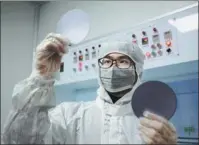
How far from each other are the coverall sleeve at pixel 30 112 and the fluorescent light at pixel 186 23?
94cm

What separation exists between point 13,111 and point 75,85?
0.26 meters

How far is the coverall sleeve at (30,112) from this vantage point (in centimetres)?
35

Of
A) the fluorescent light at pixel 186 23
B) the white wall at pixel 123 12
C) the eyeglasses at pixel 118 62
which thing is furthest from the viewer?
the white wall at pixel 123 12

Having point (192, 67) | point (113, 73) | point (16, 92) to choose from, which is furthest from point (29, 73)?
point (192, 67)

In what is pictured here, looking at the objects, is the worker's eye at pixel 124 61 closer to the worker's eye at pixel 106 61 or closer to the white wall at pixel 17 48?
the worker's eye at pixel 106 61

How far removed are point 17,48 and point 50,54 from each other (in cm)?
31

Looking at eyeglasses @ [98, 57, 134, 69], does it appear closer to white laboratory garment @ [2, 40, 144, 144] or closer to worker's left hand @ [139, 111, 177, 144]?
white laboratory garment @ [2, 40, 144, 144]

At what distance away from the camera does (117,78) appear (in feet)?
1.52

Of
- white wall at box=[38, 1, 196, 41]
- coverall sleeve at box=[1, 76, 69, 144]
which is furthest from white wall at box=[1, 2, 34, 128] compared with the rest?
white wall at box=[38, 1, 196, 41]

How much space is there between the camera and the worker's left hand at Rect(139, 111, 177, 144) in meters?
0.31

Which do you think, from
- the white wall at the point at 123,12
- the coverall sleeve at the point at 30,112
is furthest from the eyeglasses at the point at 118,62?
the white wall at the point at 123,12

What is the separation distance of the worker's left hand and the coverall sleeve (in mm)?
144

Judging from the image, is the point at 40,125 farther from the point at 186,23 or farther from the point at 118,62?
the point at 186,23

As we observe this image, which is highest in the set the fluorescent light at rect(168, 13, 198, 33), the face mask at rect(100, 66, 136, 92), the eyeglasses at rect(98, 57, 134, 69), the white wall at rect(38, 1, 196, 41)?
the white wall at rect(38, 1, 196, 41)
